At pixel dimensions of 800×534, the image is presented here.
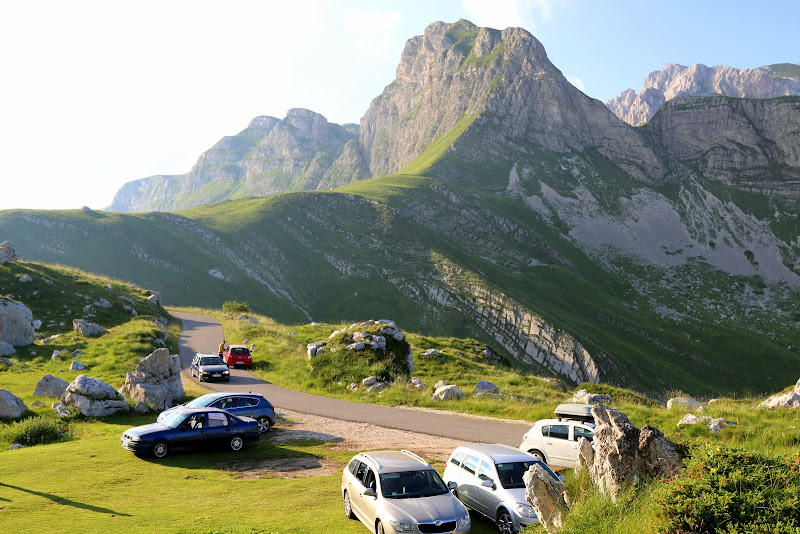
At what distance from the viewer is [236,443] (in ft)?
67.3

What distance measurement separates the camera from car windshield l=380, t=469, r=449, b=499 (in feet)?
39.9

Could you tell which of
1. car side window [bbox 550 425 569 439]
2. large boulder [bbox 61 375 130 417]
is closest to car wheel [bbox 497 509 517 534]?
car side window [bbox 550 425 569 439]

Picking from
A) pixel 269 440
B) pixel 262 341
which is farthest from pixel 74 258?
pixel 269 440

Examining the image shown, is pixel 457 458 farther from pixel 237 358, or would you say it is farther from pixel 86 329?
pixel 86 329

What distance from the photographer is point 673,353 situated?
10981cm

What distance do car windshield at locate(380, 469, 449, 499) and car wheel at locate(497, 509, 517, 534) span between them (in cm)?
166

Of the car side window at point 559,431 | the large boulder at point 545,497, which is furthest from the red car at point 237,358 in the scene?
the large boulder at point 545,497

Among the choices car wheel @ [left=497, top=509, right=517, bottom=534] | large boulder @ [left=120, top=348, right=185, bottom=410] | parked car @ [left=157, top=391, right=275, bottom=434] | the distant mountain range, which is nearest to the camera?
car wheel @ [left=497, top=509, right=517, bottom=534]

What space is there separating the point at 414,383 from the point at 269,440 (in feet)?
45.9

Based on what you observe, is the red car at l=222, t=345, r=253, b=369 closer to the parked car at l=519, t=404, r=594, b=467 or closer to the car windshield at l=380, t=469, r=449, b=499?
the parked car at l=519, t=404, r=594, b=467

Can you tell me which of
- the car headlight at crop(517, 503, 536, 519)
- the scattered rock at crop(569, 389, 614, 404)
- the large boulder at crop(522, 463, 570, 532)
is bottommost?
the scattered rock at crop(569, 389, 614, 404)

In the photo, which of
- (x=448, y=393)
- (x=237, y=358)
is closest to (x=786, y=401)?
(x=448, y=393)

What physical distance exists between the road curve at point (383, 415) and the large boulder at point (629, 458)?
39.3 feet

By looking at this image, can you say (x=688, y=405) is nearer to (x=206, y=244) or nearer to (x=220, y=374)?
(x=220, y=374)
